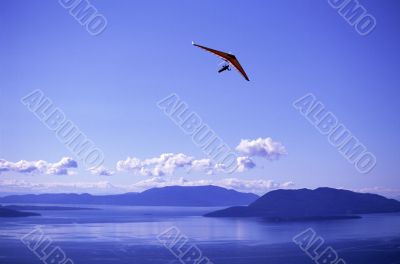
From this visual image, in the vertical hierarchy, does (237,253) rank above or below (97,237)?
above

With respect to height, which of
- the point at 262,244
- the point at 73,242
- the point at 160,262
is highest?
the point at 262,244

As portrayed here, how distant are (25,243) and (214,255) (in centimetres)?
6504

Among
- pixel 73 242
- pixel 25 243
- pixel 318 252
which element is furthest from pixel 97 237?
pixel 318 252

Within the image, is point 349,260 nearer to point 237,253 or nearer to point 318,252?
point 318,252

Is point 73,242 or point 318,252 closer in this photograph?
point 318,252

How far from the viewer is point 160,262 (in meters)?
91.2

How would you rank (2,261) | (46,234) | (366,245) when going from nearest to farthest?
(2,261)
(366,245)
(46,234)

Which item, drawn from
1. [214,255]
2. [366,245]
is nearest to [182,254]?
[214,255]

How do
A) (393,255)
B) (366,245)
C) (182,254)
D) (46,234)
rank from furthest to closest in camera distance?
(46,234) < (366,245) < (182,254) < (393,255)

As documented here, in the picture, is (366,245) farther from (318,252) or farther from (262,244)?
(262,244)

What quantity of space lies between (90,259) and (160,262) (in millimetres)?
18760

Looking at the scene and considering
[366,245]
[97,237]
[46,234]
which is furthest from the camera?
[46,234]

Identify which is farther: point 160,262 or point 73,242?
point 73,242

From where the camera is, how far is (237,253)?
102750 millimetres
